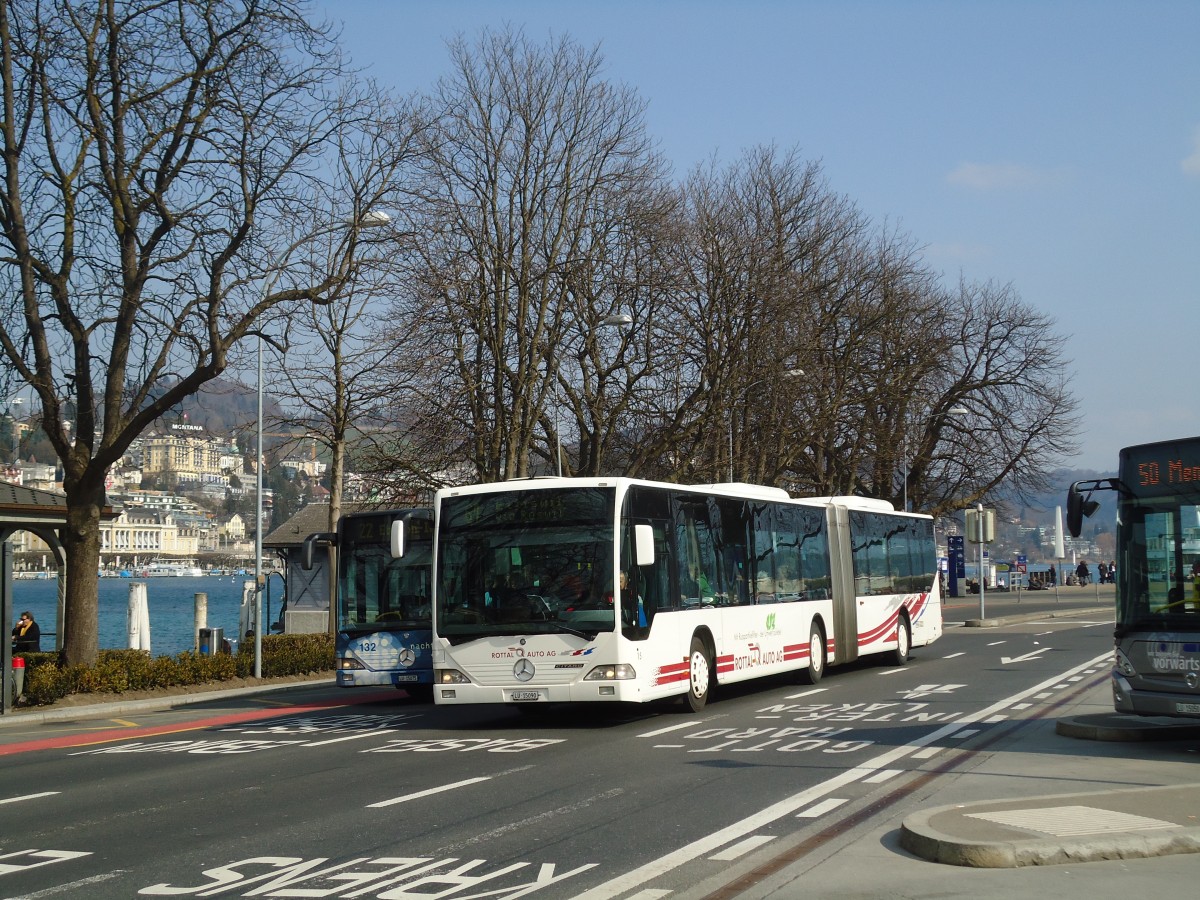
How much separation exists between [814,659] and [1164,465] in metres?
10.8

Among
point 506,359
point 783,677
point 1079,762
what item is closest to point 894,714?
point 1079,762

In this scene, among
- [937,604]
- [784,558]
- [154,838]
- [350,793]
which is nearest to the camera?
[154,838]

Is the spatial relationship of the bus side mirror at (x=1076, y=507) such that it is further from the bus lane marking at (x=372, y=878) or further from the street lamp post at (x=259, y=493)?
the street lamp post at (x=259, y=493)

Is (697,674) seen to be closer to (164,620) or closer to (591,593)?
(591,593)

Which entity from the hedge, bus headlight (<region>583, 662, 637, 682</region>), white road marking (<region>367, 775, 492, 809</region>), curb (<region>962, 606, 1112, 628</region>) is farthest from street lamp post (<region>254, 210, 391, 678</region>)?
curb (<region>962, 606, 1112, 628</region>)

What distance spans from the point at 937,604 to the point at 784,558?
9660mm

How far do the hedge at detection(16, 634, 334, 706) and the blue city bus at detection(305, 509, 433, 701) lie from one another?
4.52 metres

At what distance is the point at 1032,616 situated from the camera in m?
47.2

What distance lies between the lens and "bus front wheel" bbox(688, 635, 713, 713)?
1845cm

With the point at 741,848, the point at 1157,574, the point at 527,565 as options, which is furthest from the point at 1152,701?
the point at 527,565

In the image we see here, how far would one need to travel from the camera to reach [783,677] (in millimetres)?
25234

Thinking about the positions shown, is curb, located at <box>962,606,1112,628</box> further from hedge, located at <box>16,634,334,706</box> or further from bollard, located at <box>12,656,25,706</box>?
bollard, located at <box>12,656,25,706</box>

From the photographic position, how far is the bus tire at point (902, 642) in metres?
27.9

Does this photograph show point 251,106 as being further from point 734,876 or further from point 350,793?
point 734,876
